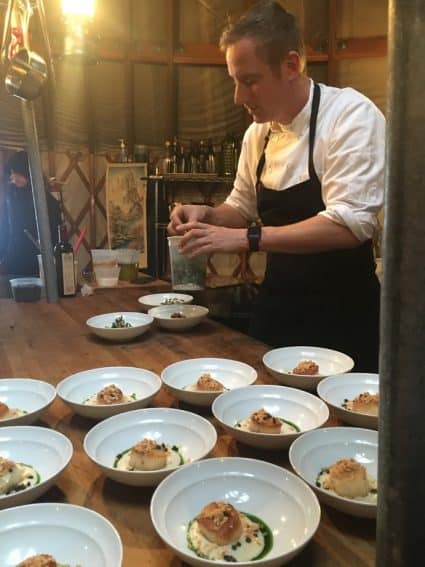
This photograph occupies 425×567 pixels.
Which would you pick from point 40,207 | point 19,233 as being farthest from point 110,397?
point 19,233

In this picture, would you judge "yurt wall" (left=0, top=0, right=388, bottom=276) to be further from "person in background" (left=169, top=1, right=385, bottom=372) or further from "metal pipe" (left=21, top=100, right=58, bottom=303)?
"person in background" (left=169, top=1, right=385, bottom=372)

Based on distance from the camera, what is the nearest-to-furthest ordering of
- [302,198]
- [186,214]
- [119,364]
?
[119,364] < [302,198] < [186,214]

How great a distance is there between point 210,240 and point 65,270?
813mm

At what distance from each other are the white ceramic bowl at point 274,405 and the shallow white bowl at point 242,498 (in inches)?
5.2

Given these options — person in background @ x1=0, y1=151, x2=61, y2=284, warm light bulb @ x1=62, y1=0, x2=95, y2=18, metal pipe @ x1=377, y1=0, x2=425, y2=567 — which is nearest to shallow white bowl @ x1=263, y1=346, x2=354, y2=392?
metal pipe @ x1=377, y1=0, x2=425, y2=567

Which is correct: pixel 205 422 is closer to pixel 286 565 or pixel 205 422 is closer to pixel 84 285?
pixel 286 565

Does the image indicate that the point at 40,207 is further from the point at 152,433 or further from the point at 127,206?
the point at 127,206

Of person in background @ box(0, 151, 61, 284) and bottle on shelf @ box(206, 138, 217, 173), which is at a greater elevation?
bottle on shelf @ box(206, 138, 217, 173)

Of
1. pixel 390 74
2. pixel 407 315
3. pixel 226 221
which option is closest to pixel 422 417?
pixel 407 315

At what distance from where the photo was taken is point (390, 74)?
322 millimetres

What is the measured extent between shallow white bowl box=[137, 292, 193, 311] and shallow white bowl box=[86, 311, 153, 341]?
161mm

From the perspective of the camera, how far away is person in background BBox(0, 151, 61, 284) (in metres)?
4.02

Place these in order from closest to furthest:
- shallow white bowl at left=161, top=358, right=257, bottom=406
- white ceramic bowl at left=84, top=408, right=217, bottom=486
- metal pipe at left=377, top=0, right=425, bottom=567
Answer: metal pipe at left=377, top=0, right=425, bottom=567 < white ceramic bowl at left=84, top=408, right=217, bottom=486 < shallow white bowl at left=161, top=358, right=257, bottom=406

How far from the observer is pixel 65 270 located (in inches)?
84.4
